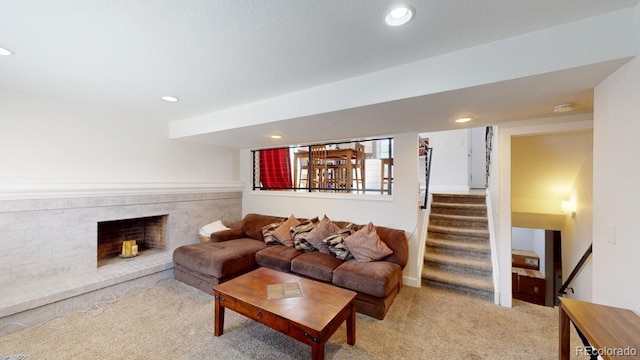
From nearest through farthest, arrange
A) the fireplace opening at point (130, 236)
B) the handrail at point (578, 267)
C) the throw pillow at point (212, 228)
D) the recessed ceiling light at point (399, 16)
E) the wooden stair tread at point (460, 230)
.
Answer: the recessed ceiling light at point (399, 16) → the handrail at point (578, 267) → the fireplace opening at point (130, 236) → the wooden stair tread at point (460, 230) → the throw pillow at point (212, 228)

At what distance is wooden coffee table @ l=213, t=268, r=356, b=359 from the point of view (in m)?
1.66

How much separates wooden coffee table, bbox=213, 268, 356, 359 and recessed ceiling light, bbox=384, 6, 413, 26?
6.29 feet

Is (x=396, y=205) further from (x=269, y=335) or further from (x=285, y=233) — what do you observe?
(x=269, y=335)

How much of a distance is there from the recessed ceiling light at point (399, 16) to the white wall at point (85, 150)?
356cm

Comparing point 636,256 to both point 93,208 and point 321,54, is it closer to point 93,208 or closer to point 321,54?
point 321,54

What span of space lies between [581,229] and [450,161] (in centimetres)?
269

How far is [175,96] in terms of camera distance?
2494mm

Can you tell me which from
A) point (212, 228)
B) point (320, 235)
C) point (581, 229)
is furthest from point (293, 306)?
point (581, 229)

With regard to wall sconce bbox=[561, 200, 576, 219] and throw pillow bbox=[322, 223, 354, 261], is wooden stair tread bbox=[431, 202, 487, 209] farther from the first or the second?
throw pillow bbox=[322, 223, 354, 261]

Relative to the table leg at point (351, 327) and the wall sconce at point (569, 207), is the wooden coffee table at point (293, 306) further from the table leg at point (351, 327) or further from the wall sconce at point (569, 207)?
the wall sconce at point (569, 207)

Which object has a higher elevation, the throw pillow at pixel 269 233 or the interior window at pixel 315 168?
the interior window at pixel 315 168

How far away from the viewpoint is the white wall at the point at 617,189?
126cm

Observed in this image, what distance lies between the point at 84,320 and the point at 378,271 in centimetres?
293

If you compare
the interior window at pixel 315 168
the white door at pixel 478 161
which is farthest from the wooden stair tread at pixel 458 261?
the white door at pixel 478 161
